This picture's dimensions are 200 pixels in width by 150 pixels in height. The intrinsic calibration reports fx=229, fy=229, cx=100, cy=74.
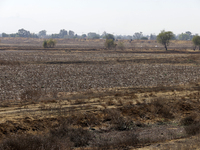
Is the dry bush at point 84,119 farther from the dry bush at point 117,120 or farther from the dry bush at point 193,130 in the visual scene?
the dry bush at point 193,130

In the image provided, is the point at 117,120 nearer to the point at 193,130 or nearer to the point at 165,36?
the point at 193,130

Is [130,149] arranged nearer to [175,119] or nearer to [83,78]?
[175,119]

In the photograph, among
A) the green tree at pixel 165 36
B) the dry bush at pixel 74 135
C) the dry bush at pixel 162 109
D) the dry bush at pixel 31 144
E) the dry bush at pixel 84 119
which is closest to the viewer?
the dry bush at pixel 31 144

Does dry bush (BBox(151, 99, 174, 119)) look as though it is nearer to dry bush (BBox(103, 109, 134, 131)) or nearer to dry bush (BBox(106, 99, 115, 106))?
dry bush (BBox(103, 109, 134, 131))

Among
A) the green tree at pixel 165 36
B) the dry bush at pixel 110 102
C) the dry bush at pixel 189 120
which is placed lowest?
the dry bush at pixel 189 120

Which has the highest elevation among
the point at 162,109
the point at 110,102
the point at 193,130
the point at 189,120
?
the point at 110,102

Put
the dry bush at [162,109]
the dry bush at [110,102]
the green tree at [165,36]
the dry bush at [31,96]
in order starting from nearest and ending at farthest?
the dry bush at [162,109], the dry bush at [110,102], the dry bush at [31,96], the green tree at [165,36]

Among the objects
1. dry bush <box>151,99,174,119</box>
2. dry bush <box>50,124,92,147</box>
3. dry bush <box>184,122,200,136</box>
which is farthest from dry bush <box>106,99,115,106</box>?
dry bush <box>184,122,200,136</box>

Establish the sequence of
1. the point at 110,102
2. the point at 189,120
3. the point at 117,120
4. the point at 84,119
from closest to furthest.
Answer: the point at 117,120 < the point at 84,119 < the point at 189,120 < the point at 110,102

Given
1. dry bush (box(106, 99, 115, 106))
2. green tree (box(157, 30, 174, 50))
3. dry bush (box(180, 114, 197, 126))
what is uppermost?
green tree (box(157, 30, 174, 50))

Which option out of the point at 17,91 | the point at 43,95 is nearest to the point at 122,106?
the point at 43,95

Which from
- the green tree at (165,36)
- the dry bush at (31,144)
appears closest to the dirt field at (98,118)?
the dry bush at (31,144)

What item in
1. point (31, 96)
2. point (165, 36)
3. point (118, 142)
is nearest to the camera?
point (118, 142)

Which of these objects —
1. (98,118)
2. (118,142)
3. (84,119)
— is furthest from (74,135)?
(98,118)
